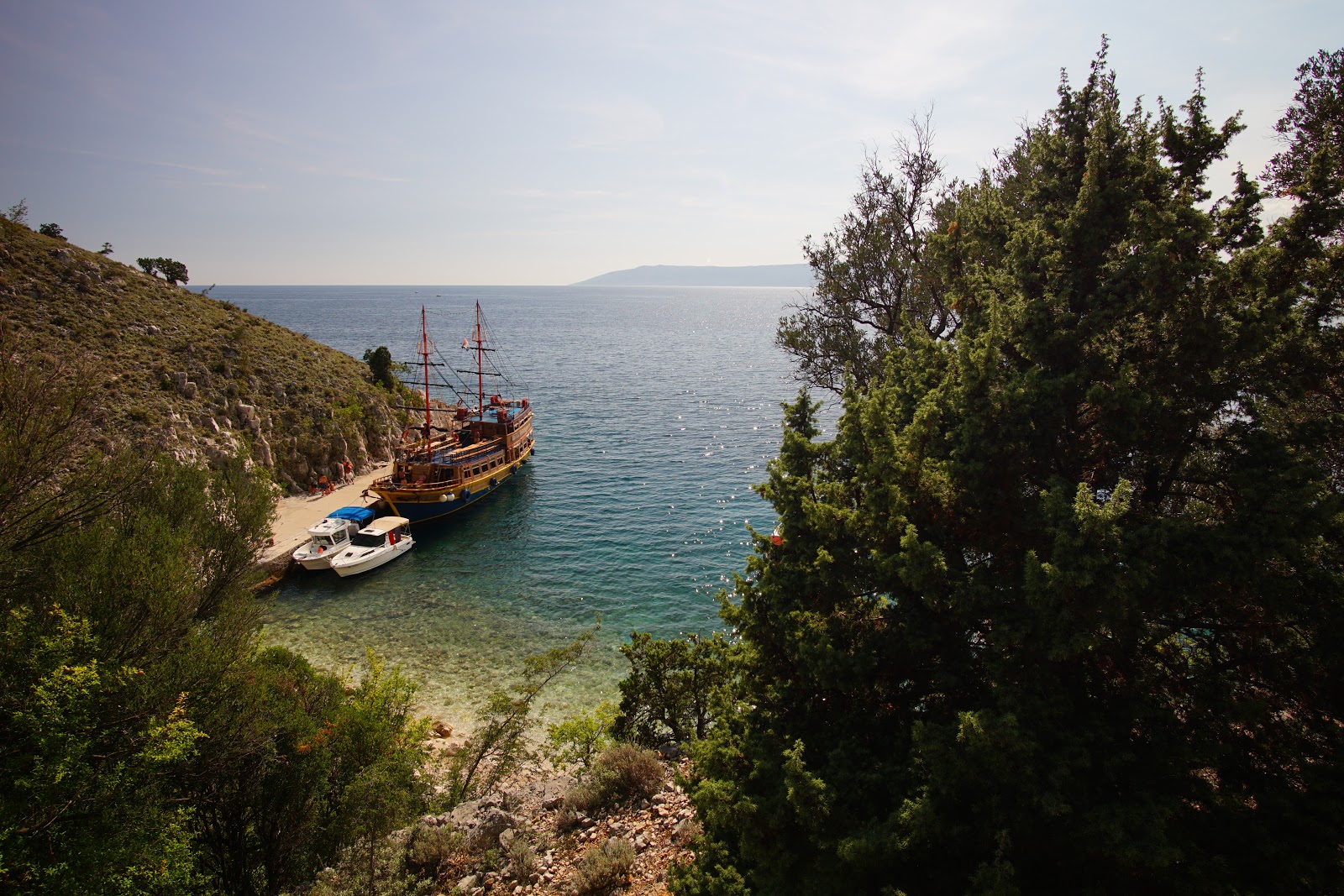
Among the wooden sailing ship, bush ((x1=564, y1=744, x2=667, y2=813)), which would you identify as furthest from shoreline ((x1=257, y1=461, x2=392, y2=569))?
bush ((x1=564, y1=744, x2=667, y2=813))

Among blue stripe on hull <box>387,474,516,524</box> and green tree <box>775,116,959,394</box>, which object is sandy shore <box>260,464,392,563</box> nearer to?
blue stripe on hull <box>387,474,516,524</box>

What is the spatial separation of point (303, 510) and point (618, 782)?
1238 inches

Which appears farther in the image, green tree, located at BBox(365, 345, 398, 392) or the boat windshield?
green tree, located at BBox(365, 345, 398, 392)

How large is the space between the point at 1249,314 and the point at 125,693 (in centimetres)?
1812

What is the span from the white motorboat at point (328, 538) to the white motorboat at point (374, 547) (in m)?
0.33

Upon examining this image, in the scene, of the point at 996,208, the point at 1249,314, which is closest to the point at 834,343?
the point at 996,208

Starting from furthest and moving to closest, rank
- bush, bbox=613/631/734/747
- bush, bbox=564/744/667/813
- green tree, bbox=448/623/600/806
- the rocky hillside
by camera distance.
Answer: the rocky hillside → bush, bbox=613/631/734/747 → green tree, bbox=448/623/600/806 → bush, bbox=564/744/667/813

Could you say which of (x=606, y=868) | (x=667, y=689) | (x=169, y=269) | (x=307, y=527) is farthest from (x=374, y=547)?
(x=169, y=269)

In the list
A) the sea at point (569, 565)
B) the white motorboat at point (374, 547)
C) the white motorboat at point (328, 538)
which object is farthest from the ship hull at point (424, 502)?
the white motorboat at point (328, 538)

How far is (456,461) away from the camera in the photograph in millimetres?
39812

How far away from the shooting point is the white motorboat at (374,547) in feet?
98.7

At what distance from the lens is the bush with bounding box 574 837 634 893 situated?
10297mm

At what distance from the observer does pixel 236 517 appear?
17.5 metres

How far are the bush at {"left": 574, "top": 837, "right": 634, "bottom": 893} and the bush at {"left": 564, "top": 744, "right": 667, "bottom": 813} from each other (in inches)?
80.1
